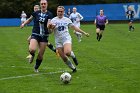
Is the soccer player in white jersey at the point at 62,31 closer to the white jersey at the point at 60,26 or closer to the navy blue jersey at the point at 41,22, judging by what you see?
the white jersey at the point at 60,26

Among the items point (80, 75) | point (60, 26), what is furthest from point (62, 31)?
point (80, 75)

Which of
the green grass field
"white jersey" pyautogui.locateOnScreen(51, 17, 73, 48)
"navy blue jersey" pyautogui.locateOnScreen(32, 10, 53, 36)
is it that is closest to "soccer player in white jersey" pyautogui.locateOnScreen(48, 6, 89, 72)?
"white jersey" pyautogui.locateOnScreen(51, 17, 73, 48)

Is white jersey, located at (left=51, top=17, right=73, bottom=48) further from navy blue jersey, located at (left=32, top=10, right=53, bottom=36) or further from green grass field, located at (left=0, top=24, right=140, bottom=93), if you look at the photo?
green grass field, located at (left=0, top=24, right=140, bottom=93)

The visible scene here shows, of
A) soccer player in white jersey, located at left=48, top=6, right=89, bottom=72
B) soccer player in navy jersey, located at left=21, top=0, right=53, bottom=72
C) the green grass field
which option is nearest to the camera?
the green grass field

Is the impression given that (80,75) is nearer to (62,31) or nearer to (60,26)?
(62,31)

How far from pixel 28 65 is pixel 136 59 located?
4721 millimetres

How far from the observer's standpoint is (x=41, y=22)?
15.4 meters

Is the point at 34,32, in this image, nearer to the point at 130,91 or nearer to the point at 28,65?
the point at 28,65

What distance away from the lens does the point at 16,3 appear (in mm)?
68938

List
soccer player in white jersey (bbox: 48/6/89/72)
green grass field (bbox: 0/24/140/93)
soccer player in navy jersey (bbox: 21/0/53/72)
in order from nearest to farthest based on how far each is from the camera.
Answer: green grass field (bbox: 0/24/140/93) < soccer player in white jersey (bbox: 48/6/89/72) < soccer player in navy jersey (bbox: 21/0/53/72)

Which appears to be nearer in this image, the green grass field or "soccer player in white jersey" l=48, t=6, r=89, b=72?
the green grass field

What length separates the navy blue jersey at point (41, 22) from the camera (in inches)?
607

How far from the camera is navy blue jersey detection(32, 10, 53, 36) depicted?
15.4m

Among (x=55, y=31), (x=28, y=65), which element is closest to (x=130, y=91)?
→ (x=55, y=31)
